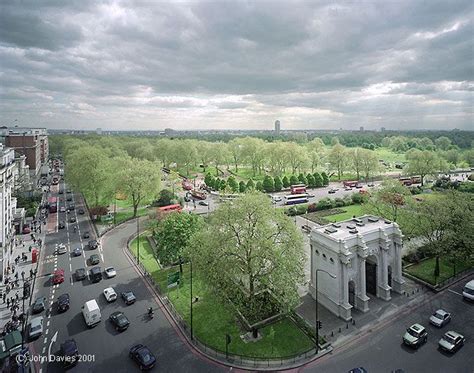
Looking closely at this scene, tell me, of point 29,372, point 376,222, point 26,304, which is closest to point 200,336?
point 29,372

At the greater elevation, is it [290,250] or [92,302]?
[290,250]

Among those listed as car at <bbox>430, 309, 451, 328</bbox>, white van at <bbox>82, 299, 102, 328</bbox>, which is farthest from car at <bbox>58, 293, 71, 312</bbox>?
car at <bbox>430, 309, 451, 328</bbox>

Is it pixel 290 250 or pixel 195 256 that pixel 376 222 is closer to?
pixel 290 250

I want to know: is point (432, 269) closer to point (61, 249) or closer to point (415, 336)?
point (415, 336)

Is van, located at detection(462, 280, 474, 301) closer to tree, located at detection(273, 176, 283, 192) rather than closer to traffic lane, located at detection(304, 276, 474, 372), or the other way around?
traffic lane, located at detection(304, 276, 474, 372)

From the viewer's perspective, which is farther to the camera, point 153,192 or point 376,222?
point 153,192

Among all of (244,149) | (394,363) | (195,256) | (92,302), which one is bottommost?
(394,363)

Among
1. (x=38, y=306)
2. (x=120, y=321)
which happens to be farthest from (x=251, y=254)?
(x=38, y=306)
